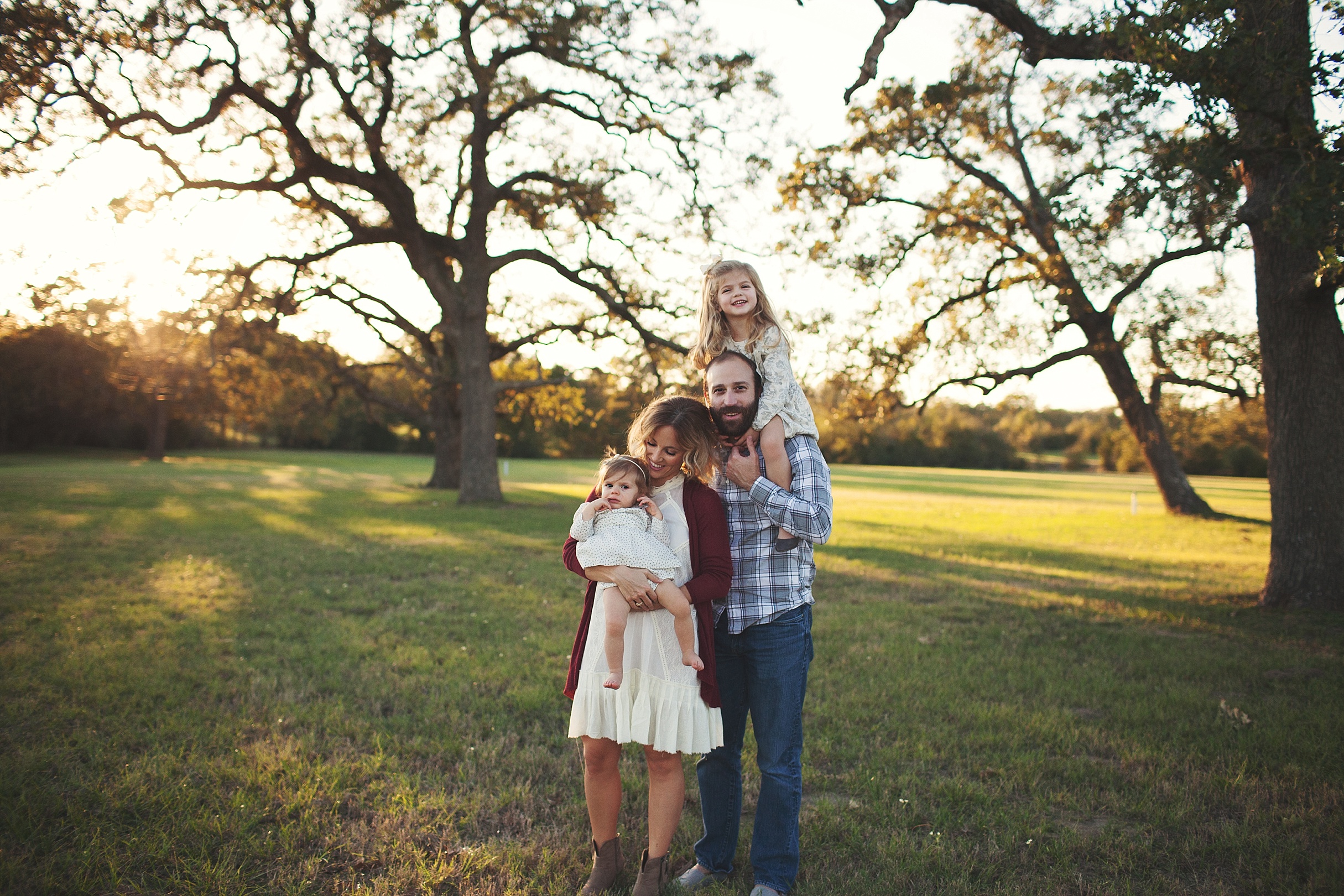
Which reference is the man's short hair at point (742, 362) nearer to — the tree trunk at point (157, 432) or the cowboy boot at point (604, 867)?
the cowboy boot at point (604, 867)

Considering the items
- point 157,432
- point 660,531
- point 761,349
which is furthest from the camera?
point 157,432

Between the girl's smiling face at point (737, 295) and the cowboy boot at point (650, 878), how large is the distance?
85.9 inches

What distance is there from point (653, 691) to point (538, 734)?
199 cm

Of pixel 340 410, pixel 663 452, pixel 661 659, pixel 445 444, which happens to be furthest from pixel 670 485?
pixel 340 410

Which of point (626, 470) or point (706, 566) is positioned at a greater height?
point (626, 470)

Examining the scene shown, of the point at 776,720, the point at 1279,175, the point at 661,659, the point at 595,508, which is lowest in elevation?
the point at 776,720

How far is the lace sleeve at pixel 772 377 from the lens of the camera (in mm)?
2916

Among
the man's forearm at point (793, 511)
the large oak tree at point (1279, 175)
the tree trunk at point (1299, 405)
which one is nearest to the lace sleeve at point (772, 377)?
the man's forearm at point (793, 511)

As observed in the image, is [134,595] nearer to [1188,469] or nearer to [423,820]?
[423,820]

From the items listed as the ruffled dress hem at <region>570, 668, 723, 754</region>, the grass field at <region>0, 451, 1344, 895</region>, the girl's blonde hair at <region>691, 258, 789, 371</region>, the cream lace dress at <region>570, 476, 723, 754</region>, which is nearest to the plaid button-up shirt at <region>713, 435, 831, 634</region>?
the cream lace dress at <region>570, 476, 723, 754</region>

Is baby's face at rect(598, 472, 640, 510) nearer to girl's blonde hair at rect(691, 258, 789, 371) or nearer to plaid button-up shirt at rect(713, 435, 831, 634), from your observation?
plaid button-up shirt at rect(713, 435, 831, 634)

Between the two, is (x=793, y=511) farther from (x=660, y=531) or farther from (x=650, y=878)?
(x=650, y=878)

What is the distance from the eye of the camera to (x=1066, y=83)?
44.8 ft

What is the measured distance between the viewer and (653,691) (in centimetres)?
286
